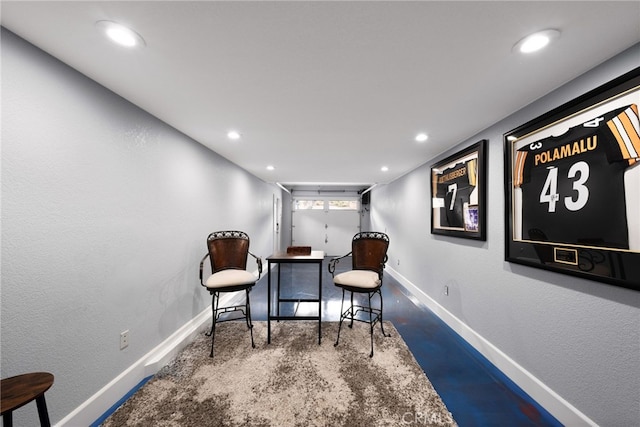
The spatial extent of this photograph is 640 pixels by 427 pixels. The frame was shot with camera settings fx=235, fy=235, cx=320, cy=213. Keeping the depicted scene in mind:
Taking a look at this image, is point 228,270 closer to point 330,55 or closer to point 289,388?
point 289,388

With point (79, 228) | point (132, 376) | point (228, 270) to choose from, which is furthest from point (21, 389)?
point (228, 270)

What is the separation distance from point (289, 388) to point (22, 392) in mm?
1495

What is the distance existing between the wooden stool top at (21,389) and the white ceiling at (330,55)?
160cm

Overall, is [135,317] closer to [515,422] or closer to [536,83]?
[515,422]

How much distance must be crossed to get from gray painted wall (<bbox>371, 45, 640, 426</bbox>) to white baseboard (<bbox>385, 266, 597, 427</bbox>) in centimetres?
4

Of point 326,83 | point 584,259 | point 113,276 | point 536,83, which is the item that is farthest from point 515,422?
point 113,276

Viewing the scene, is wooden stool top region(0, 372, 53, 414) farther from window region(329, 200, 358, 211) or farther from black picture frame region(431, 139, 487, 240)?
window region(329, 200, 358, 211)

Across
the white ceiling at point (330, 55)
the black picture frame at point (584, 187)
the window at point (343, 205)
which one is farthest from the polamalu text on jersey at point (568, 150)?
the window at point (343, 205)

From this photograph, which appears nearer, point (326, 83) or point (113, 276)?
point (326, 83)

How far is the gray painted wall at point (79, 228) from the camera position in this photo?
1224 mm

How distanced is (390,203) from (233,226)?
3.76 m

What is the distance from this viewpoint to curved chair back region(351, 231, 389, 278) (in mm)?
2811

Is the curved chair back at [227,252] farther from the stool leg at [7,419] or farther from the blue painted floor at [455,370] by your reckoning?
the stool leg at [7,419]

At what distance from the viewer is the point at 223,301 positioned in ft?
11.8
